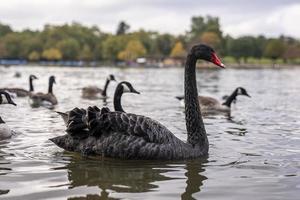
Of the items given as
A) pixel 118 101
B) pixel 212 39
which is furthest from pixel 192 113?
pixel 212 39

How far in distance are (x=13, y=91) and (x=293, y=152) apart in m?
13.5

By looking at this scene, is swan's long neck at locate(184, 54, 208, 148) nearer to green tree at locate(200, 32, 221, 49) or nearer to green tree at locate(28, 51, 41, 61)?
green tree at locate(200, 32, 221, 49)

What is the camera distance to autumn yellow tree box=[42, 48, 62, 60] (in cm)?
12731

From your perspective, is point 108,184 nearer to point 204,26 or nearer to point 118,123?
point 118,123

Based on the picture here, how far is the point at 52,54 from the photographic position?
127250 mm

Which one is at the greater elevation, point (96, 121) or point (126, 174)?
point (96, 121)

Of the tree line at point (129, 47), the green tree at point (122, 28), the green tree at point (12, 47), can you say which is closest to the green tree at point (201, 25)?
the tree line at point (129, 47)

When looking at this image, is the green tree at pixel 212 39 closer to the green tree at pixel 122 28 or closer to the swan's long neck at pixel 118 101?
the green tree at pixel 122 28

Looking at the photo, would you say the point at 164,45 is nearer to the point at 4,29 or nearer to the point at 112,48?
the point at 112,48

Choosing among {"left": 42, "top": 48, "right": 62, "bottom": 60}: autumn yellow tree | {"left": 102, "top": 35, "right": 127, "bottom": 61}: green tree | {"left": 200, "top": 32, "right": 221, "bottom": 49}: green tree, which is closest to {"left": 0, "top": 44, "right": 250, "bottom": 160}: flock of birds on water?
{"left": 200, "top": 32, "right": 221, "bottom": 49}: green tree

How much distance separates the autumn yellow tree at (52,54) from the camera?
127 metres

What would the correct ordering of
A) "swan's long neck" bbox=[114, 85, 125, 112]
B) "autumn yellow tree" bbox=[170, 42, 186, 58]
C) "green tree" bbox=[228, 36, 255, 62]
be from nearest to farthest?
1. "swan's long neck" bbox=[114, 85, 125, 112]
2. "green tree" bbox=[228, 36, 255, 62]
3. "autumn yellow tree" bbox=[170, 42, 186, 58]

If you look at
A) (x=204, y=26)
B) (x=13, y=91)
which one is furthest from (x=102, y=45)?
(x=13, y=91)

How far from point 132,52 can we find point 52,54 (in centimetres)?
1998
